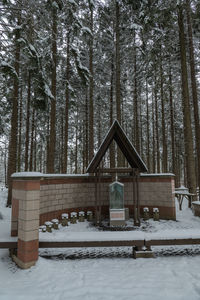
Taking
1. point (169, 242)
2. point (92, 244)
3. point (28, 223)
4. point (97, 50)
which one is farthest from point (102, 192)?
point (97, 50)

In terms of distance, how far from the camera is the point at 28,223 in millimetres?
4352

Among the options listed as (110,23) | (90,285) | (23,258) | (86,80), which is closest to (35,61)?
(86,80)

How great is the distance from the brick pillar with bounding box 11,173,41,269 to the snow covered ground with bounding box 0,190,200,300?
0.22m

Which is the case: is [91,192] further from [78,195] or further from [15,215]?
[15,215]

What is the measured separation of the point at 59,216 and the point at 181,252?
5.15m

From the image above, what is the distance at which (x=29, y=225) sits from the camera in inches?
172

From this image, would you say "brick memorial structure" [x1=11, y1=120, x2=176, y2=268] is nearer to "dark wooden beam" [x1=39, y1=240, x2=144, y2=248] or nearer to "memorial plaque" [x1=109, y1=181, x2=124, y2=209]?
"memorial plaque" [x1=109, y1=181, x2=124, y2=209]

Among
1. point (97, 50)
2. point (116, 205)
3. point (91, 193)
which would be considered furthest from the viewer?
point (97, 50)

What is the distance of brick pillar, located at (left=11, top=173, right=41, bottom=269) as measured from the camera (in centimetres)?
428

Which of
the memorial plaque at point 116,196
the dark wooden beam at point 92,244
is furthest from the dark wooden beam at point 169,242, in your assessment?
the memorial plaque at point 116,196

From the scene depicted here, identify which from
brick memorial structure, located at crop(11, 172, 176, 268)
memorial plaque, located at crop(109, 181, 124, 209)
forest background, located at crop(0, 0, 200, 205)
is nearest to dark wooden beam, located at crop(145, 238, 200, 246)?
brick memorial structure, located at crop(11, 172, 176, 268)

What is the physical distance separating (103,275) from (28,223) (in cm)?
209

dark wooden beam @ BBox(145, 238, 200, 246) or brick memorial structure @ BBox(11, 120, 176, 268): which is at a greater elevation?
brick memorial structure @ BBox(11, 120, 176, 268)

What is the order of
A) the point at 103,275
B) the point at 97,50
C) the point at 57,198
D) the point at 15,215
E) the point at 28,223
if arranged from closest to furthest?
the point at 103,275 → the point at 28,223 → the point at 15,215 → the point at 57,198 → the point at 97,50
